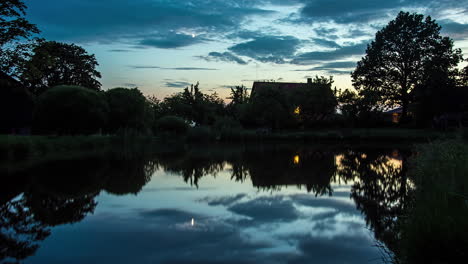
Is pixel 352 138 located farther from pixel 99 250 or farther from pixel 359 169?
pixel 99 250

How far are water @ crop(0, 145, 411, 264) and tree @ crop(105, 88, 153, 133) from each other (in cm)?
2082

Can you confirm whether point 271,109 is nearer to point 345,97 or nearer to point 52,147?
point 345,97

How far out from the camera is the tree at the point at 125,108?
3328 centimetres

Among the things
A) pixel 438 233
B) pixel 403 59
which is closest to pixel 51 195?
pixel 438 233

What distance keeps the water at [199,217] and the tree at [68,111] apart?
15.8m

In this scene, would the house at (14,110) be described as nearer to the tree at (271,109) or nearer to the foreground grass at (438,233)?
the tree at (271,109)

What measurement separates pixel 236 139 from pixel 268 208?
2764cm

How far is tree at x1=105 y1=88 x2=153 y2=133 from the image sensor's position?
33281 millimetres

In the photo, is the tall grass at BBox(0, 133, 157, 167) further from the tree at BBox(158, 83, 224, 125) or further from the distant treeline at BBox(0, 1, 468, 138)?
the tree at BBox(158, 83, 224, 125)

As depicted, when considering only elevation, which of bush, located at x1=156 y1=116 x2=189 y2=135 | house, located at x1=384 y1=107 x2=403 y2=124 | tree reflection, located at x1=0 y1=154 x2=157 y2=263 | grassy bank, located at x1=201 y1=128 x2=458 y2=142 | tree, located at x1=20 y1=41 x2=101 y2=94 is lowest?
tree reflection, located at x1=0 y1=154 x2=157 y2=263

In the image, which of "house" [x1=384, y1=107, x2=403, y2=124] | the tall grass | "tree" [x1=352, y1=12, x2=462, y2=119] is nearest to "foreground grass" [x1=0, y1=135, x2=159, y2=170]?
the tall grass

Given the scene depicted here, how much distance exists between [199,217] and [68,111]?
23560 millimetres

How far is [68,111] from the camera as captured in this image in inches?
1093

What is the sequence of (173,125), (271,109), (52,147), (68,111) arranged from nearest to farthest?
1. (52,147)
2. (68,111)
3. (173,125)
4. (271,109)
